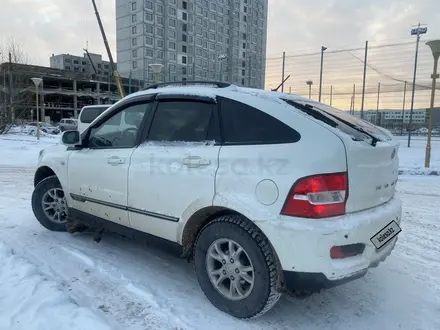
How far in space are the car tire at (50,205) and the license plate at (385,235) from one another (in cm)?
371

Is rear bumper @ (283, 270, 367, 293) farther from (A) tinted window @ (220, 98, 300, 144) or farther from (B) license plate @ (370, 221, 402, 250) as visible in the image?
(A) tinted window @ (220, 98, 300, 144)

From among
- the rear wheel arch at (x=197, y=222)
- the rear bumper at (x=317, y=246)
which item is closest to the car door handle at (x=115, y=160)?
the rear wheel arch at (x=197, y=222)

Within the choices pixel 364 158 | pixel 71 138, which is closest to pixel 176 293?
pixel 364 158

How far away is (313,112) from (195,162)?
3.46 ft

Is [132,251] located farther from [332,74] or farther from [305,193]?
[332,74]

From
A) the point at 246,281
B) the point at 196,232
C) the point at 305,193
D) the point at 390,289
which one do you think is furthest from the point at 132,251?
the point at 390,289

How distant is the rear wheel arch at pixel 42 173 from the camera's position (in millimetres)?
4801

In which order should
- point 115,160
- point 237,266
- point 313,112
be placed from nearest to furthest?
point 237,266, point 313,112, point 115,160

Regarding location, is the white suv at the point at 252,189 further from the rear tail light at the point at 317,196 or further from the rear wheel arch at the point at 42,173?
the rear wheel arch at the point at 42,173

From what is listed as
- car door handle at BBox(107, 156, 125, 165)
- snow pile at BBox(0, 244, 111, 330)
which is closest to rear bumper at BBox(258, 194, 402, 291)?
snow pile at BBox(0, 244, 111, 330)

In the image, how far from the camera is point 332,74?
20.5 metres

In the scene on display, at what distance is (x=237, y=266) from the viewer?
278 centimetres

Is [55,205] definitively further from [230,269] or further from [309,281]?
[309,281]

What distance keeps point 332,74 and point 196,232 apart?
1945 cm
